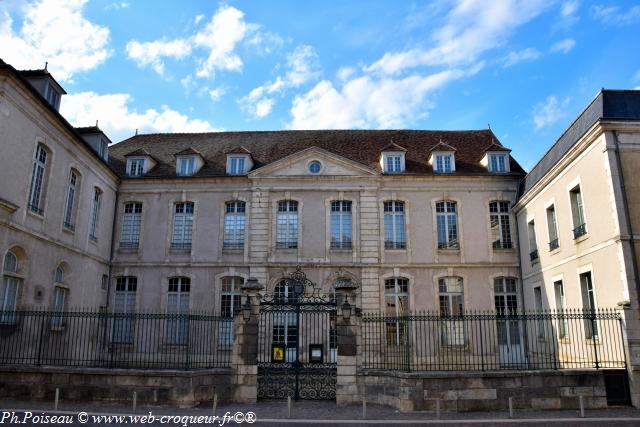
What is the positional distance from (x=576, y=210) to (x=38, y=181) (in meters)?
15.1

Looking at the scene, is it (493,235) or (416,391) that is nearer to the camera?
(416,391)

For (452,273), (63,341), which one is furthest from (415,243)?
(63,341)

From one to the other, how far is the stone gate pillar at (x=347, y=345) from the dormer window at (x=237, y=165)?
912cm

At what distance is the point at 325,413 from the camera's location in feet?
33.8

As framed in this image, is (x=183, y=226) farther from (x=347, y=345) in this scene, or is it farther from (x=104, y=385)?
(x=347, y=345)

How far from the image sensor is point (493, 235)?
1894 cm

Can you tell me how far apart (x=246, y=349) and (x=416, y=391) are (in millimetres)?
4035

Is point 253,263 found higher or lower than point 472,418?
higher

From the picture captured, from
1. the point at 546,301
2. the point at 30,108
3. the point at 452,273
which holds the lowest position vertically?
the point at 546,301

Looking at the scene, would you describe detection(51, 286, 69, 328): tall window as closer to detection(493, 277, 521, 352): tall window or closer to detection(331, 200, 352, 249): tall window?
detection(331, 200, 352, 249): tall window

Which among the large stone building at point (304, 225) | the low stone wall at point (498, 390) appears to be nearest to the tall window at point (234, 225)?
the large stone building at point (304, 225)

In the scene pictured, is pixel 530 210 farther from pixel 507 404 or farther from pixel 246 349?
pixel 246 349

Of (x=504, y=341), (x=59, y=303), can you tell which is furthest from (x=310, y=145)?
(x=59, y=303)

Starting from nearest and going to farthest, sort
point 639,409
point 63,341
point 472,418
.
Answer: point 472,418 → point 639,409 → point 63,341
